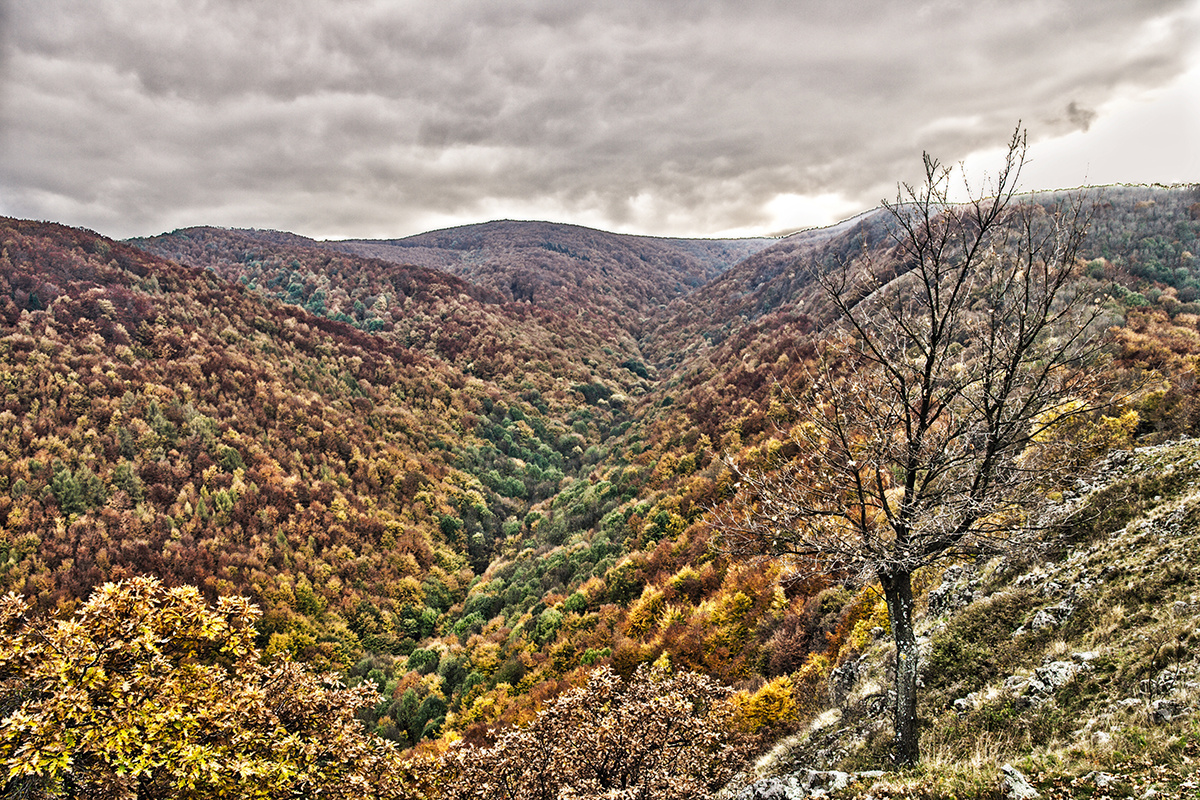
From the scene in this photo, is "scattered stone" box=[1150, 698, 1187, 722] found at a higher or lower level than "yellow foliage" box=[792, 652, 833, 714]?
higher

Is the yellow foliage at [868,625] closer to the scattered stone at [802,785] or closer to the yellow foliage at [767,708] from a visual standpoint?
the yellow foliage at [767,708]

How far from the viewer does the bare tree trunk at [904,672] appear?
17.6ft

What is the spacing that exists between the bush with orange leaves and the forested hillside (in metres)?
0.57

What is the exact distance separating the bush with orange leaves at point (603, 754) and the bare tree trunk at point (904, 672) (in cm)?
252

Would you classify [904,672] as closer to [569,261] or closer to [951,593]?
[951,593]

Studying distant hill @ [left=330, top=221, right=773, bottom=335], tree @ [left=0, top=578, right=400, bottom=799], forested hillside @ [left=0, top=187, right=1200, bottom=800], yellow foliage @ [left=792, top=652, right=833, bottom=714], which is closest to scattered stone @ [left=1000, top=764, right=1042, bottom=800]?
forested hillside @ [left=0, top=187, right=1200, bottom=800]

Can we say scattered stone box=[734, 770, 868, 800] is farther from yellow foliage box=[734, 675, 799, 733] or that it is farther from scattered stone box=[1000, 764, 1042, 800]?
yellow foliage box=[734, 675, 799, 733]

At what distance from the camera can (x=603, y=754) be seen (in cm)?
710

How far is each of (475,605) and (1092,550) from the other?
1991cm

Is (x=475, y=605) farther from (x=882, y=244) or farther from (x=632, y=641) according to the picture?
(x=882, y=244)

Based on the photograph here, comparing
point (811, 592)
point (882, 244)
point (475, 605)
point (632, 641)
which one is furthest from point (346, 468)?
point (882, 244)

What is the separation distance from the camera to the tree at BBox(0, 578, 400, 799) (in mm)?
5578

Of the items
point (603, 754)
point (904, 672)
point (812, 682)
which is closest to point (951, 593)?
point (812, 682)

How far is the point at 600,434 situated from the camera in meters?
40.4
